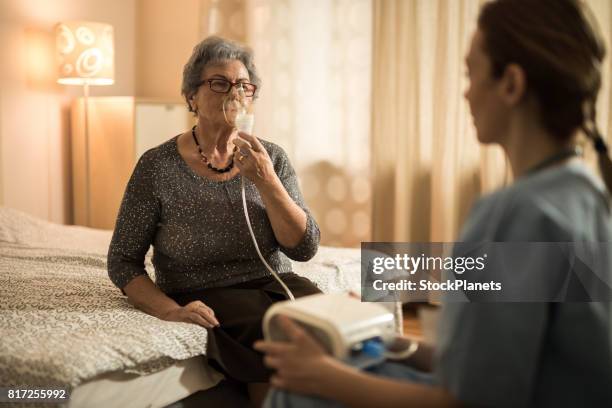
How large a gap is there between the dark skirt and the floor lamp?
2.32 metres

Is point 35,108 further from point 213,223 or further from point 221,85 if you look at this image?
point 213,223

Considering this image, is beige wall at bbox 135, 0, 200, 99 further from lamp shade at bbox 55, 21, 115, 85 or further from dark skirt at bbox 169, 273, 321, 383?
dark skirt at bbox 169, 273, 321, 383

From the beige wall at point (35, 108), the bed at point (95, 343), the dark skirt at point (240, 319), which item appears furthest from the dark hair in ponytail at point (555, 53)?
the beige wall at point (35, 108)

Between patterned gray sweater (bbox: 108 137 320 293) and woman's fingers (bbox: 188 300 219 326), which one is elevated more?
patterned gray sweater (bbox: 108 137 320 293)

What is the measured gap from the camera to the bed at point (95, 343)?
131 centimetres

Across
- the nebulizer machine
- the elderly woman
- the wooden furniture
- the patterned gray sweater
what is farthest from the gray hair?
the wooden furniture

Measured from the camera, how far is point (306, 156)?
3.81 metres

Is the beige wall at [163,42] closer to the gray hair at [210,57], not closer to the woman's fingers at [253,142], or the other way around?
the gray hair at [210,57]

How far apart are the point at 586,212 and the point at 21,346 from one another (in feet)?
3.77

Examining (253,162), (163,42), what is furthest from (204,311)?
(163,42)

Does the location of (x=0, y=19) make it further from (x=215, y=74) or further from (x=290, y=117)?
(x=215, y=74)

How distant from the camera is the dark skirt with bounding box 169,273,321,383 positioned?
1533 millimetres

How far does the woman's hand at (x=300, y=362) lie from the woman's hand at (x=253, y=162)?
760 mm

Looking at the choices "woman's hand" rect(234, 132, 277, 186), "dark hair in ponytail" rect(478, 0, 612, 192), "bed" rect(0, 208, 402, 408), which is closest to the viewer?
"dark hair in ponytail" rect(478, 0, 612, 192)
